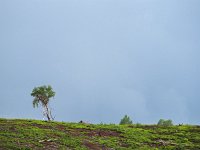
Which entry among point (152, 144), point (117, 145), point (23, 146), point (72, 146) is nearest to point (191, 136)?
point (152, 144)

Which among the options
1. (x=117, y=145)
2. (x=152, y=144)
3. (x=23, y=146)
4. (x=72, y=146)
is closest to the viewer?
(x=23, y=146)

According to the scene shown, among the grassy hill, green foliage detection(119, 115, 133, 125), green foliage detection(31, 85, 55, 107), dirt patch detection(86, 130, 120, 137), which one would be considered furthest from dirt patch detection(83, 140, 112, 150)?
green foliage detection(119, 115, 133, 125)

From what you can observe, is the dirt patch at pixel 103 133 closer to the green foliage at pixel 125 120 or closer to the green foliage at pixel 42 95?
the green foliage at pixel 42 95

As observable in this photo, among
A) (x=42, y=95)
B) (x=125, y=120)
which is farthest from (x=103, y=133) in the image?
(x=125, y=120)

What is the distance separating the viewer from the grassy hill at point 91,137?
36.1 metres

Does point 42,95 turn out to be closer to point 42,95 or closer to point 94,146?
point 42,95

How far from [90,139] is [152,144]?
772 cm

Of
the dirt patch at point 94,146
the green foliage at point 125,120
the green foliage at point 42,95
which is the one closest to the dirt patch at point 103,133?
the dirt patch at point 94,146

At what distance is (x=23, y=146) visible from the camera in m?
33.7

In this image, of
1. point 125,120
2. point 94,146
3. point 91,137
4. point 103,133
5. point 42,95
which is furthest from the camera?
point 125,120

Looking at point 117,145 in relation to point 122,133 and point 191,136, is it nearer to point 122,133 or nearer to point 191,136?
point 122,133

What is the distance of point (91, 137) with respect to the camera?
42062 mm

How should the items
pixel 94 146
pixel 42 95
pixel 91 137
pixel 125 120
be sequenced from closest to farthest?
pixel 94 146 < pixel 91 137 < pixel 42 95 < pixel 125 120

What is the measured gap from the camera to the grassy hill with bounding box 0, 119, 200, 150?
3606 centimetres
